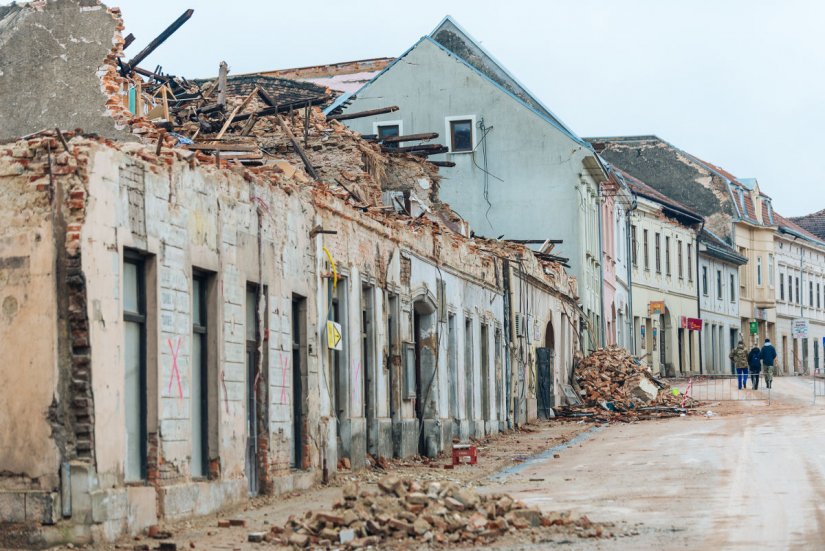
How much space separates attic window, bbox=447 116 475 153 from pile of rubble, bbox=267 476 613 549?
32150 mm

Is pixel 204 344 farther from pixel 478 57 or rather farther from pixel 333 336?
pixel 478 57

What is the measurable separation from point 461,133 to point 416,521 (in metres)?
33.6

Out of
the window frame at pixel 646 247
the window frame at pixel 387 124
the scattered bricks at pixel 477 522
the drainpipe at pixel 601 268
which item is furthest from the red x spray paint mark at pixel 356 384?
the window frame at pixel 646 247

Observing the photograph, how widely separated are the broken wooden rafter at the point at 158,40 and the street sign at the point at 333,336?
6771 mm

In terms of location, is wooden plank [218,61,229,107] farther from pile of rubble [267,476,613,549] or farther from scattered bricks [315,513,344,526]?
scattered bricks [315,513,344,526]

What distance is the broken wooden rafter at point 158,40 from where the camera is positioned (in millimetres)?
25359

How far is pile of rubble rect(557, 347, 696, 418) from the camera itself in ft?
134

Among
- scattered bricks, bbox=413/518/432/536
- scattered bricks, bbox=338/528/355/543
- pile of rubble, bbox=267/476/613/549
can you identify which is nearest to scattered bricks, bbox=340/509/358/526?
pile of rubble, bbox=267/476/613/549

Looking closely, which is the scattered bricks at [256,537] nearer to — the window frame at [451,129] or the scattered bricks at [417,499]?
the scattered bricks at [417,499]

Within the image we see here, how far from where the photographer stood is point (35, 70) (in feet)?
72.5

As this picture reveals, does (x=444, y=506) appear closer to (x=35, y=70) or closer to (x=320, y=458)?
(x=320, y=458)

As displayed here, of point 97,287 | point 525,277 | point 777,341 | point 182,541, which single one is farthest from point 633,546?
point 777,341

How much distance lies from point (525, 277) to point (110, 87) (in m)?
18.7

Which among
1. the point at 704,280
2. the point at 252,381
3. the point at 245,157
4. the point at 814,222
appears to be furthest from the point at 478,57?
the point at 814,222
